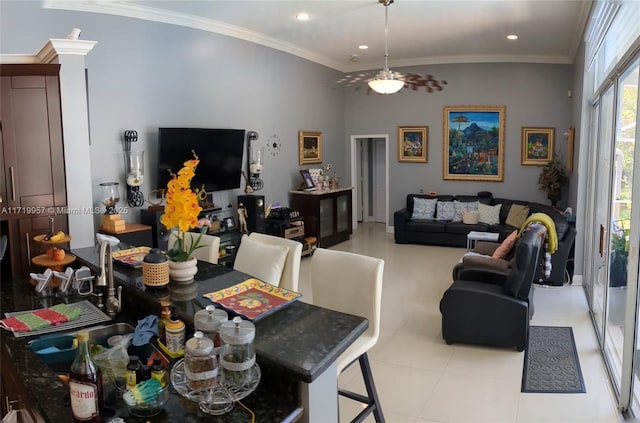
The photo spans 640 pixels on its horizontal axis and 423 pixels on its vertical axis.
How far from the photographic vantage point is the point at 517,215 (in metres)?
7.81

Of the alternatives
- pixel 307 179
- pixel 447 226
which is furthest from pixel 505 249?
pixel 307 179

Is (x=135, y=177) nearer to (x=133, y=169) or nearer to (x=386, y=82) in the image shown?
(x=133, y=169)

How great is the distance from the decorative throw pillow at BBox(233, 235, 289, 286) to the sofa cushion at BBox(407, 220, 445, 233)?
567 centimetres

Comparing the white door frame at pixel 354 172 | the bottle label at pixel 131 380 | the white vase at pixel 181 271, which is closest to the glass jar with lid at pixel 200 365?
the bottle label at pixel 131 380

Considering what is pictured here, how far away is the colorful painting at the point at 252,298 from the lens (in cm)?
196

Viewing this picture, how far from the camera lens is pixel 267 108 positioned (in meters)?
7.38

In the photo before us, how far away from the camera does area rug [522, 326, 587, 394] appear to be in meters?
3.44

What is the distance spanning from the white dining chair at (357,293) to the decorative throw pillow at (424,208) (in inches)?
243

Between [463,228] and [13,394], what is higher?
[13,394]

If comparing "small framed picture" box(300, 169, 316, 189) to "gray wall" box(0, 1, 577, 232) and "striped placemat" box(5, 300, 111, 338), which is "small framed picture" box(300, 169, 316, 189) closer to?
"gray wall" box(0, 1, 577, 232)

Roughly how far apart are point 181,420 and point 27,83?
270cm

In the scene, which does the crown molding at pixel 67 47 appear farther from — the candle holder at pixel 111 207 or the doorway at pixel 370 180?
the doorway at pixel 370 180

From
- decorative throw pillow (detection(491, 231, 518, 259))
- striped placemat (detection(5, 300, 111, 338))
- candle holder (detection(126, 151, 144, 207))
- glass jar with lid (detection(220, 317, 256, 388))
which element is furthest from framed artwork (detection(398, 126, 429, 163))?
glass jar with lid (detection(220, 317, 256, 388))

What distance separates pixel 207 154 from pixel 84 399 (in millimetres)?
4970
